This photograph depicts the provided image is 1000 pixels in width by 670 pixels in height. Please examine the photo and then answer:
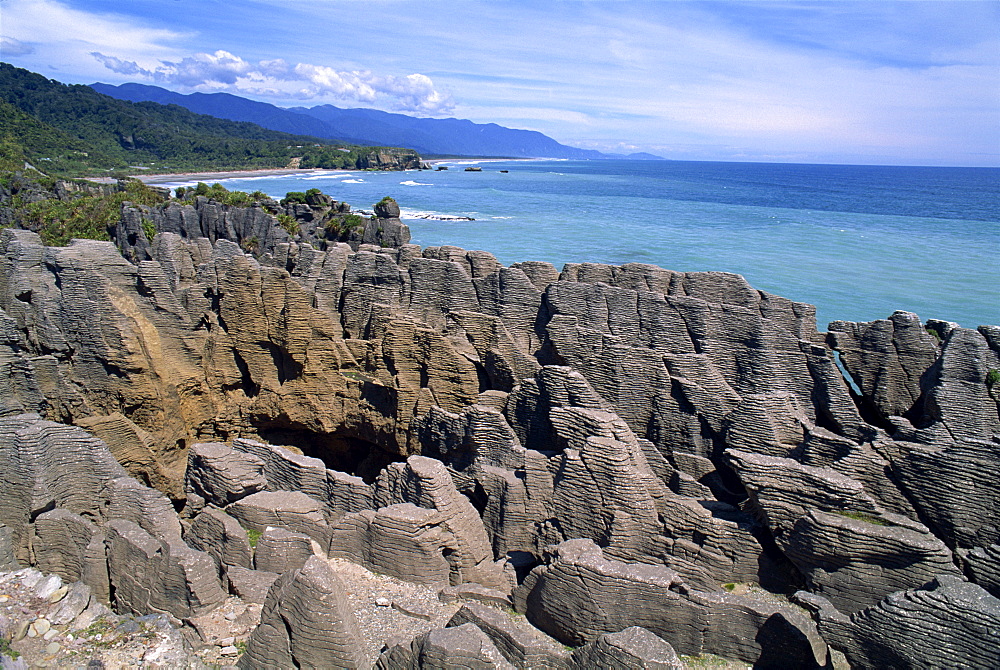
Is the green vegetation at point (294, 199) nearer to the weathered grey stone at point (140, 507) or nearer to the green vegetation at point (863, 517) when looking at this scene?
→ the weathered grey stone at point (140, 507)

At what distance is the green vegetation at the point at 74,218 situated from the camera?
26438 mm

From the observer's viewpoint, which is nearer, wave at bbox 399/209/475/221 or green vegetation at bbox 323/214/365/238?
green vegetation at bbox 323/214/365/238

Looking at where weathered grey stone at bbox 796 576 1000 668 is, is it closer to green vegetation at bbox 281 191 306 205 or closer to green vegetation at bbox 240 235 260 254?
green vegetation at bbox 240 235 260 254

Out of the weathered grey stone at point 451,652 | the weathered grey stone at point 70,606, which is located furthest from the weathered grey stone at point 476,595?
the weathered grey stone at point 70,606

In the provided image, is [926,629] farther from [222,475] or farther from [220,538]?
[222,475]

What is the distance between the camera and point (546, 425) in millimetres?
9773

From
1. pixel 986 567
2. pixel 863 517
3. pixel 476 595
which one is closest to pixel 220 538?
pixel 476 595

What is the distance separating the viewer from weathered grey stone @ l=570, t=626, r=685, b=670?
575 cm

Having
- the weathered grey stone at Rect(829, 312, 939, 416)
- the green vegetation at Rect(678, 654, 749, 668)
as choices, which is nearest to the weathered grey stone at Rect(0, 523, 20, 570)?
the green vegetation at Rect(678, 654, 749, 668)

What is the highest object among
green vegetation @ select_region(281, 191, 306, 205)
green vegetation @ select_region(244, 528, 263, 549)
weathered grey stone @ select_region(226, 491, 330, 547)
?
green vegetation @ select_region(281, 191, 306, 205)

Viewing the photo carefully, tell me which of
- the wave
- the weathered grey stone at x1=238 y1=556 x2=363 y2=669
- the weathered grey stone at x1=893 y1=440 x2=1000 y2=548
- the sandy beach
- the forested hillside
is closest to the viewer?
the weathered grey stone at x1=238 y1=556 x2=363 y2=669

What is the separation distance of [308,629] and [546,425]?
4.47m

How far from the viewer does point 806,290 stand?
3350 centimetres

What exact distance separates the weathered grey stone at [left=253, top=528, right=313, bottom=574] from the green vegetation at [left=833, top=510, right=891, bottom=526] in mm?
6583
